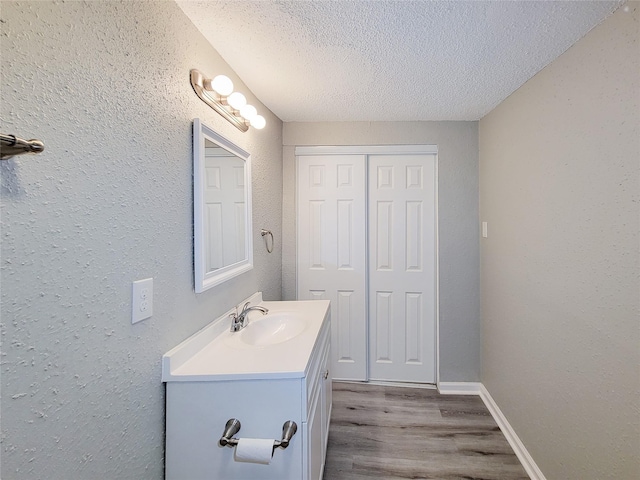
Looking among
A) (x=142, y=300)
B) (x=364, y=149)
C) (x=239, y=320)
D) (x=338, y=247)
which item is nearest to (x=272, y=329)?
(x=239, y=320)

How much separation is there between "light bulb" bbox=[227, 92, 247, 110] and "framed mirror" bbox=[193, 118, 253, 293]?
6.4 inches

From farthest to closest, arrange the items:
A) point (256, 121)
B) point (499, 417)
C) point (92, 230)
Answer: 1. point (499, 417)
2. point (256, 121)
3. point (92, 230)

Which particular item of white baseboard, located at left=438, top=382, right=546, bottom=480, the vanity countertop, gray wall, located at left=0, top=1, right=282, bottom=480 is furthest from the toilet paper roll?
white baseboard, located at left=438, top=382, right=546, bottom=480

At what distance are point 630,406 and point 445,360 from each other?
136 cm

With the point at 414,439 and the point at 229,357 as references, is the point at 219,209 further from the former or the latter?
the point at 414,439

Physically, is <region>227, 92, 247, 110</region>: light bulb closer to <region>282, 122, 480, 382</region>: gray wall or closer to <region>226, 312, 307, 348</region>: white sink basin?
<region>226, 312, 307, 348</region>: white sink basin

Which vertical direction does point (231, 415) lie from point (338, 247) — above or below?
below

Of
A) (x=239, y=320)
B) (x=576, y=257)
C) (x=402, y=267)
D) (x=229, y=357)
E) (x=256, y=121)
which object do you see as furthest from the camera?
(x=402, y=267)

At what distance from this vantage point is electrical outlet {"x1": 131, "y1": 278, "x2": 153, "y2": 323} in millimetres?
880

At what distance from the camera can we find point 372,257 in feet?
8.19

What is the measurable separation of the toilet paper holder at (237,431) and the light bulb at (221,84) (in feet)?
4.12

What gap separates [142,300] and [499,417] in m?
2.28

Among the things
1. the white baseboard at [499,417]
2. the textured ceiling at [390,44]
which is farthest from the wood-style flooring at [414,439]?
the textured ceiling at [390,44]

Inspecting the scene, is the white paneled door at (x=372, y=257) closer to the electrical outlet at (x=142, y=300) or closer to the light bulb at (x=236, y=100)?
the light bulb at (x=236, y=100)
